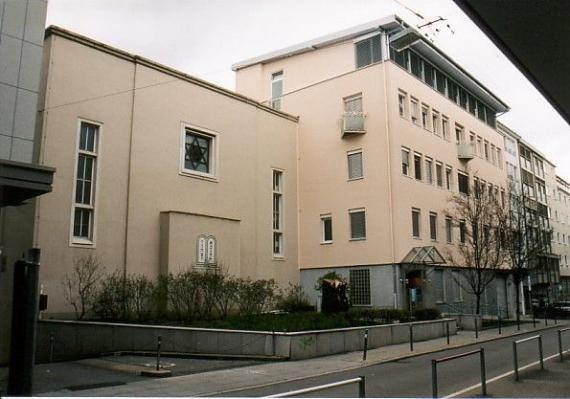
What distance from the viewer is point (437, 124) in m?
27.6

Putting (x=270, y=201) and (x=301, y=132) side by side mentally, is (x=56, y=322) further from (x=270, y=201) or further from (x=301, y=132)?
(x=301, y=132)

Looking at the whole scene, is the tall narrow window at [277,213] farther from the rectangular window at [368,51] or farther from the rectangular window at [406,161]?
the rectangular window at [368,51]

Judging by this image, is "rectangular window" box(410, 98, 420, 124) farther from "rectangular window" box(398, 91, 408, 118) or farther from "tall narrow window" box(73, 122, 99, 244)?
"tall narrow window" box(73, 122, 99, 244)

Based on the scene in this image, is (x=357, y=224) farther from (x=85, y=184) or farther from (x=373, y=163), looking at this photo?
(x=85, y=184)

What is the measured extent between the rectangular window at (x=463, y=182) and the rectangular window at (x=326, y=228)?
8.18 m

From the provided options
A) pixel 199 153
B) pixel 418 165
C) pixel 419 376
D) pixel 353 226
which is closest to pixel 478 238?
pixel 418 165

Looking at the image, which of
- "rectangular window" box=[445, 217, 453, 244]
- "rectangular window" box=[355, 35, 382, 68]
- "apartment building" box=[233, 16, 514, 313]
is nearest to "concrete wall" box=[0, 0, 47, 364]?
"apartment building" box=[233, 16, 514, 313]

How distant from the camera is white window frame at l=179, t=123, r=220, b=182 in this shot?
2034 cm

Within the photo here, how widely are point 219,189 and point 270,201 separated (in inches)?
122

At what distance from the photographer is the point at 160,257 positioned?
62.3ft

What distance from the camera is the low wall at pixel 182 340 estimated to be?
13039mm

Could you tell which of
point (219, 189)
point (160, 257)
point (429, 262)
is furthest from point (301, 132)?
point (160, 257)

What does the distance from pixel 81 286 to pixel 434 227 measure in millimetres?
16464

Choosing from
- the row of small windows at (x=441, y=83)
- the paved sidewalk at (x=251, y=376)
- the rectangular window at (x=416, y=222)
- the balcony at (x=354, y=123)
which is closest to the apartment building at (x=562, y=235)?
the rectangular window at (x=416, y=222)
